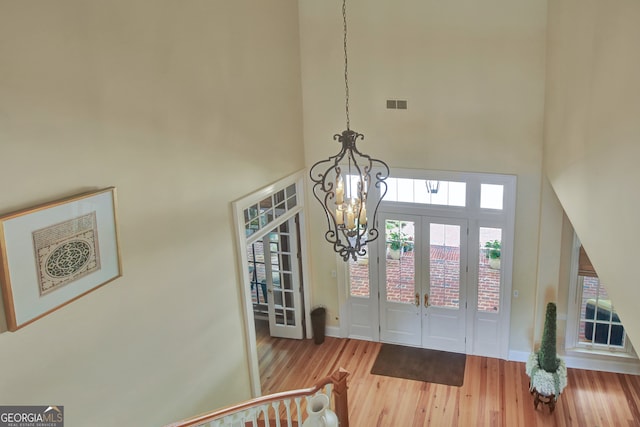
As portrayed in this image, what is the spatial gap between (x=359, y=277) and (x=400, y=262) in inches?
26.7

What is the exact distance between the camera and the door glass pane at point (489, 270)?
696 cm

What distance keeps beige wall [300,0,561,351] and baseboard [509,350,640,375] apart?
2.03ft

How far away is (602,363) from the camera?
692 centimetres

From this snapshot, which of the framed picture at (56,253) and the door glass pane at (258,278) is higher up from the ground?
the framed picture at (56,253)

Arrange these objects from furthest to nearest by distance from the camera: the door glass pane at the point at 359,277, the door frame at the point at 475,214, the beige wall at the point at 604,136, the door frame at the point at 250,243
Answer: the door glass pane at the point at 359,277 < the door frame at the point at 475,214 < the door frame at the point at 250,243 < the beige wall at the point at 604,136

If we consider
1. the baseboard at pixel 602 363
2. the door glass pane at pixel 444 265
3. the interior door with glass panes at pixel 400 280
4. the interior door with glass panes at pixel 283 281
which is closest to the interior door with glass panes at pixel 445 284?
the door glass pane at pixel 444 265

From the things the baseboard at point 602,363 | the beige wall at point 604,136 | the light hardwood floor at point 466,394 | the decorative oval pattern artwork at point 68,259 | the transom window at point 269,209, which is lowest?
the light hardwood floor at point 466,394

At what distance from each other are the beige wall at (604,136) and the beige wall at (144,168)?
312 centimetres

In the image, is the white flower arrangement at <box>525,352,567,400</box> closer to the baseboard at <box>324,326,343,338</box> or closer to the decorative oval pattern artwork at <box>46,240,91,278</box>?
the baseboard at <box>324,326,343,338</box>

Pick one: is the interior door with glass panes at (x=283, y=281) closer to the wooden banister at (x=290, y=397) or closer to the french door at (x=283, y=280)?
the french door at (x=283, y=280)

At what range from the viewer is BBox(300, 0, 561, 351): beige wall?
20.4 feet

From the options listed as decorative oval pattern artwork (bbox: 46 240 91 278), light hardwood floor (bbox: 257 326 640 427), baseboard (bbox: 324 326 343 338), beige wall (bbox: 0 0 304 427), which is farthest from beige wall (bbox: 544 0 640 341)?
baseboard (bbox: 324 326 343 338)

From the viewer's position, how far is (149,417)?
169 inches

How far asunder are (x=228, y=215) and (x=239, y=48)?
172 centimetres
